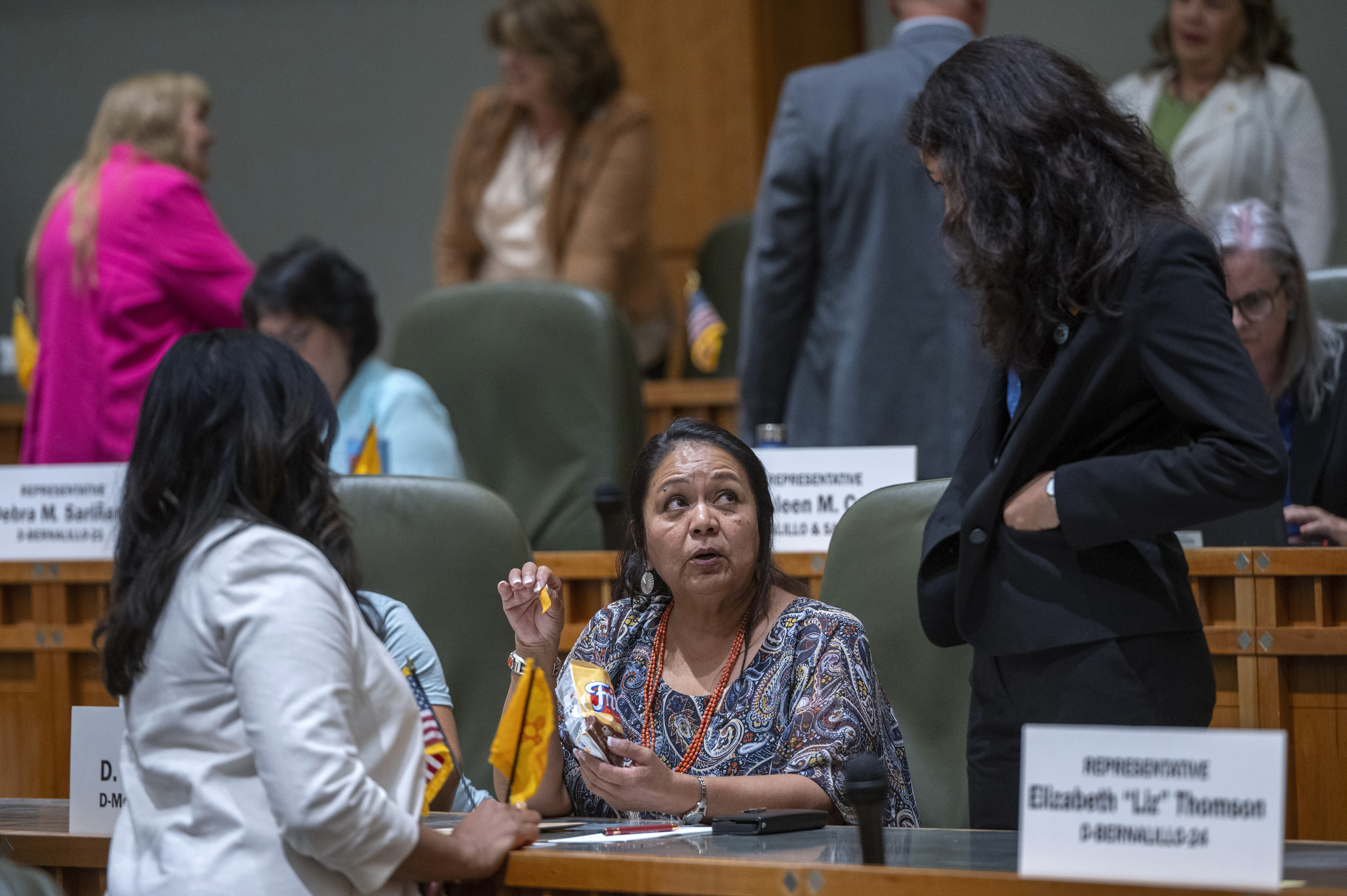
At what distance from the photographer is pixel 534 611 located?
6.03ft

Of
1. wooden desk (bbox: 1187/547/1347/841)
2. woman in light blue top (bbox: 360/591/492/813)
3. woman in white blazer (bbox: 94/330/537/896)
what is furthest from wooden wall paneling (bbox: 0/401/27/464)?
wooden desk (bbox: 1187/547/1347/841)

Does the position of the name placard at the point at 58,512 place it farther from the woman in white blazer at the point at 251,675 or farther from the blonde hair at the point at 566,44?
the blonde hair at the point at 566,44

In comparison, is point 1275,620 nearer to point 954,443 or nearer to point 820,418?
point 954,443

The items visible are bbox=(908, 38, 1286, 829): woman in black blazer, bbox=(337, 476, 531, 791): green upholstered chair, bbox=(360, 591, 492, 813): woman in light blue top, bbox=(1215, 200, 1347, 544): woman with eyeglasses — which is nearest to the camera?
bbox=(908, 38, 1286, 829): woman in black blazer

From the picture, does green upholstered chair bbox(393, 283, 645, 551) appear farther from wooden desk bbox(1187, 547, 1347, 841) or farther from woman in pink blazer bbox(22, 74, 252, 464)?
wooden desk bbox(1187, 547, 1347, 841)

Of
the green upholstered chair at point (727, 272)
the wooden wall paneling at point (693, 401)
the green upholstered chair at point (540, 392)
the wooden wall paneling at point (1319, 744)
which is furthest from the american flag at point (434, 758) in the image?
the green upholstered chair at point (727, 272)

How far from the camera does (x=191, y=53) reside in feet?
19.8

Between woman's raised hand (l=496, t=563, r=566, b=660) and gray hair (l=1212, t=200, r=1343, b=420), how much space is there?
131 centimetres

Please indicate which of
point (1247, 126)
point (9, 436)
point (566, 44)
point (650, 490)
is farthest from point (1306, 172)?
point (9, 436)

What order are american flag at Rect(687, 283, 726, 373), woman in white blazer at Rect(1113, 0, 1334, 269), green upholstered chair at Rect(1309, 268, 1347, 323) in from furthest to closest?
woman in white blazer at Rect(1113, 0, 1334, 269), american flag at Rect(687, 283, 726, 373), green upholstered chair at Rect(1309, 268, 1347, 323)

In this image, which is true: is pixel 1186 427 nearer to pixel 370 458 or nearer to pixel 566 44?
pixel 370 458

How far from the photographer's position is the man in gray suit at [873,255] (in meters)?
2.79

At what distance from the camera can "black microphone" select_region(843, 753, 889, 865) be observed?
1.32 metres

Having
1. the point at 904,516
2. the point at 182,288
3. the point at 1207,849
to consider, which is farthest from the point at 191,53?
the point at 1207,849
